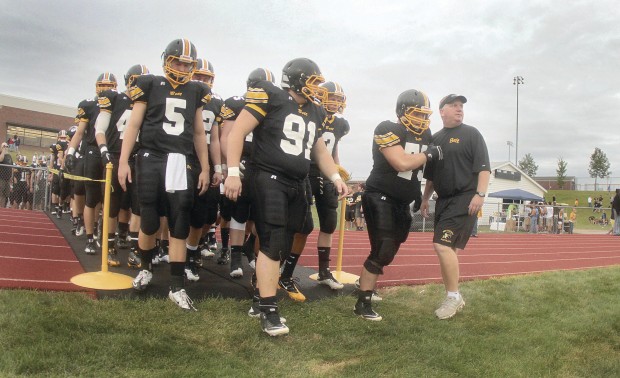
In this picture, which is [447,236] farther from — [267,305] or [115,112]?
[115,112]

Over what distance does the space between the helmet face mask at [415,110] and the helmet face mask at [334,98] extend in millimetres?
1089

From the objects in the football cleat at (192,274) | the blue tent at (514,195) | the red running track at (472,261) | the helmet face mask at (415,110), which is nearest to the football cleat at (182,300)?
the football cleat at (192,274)

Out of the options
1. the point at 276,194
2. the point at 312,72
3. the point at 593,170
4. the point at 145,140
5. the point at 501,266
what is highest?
the point at 593,170

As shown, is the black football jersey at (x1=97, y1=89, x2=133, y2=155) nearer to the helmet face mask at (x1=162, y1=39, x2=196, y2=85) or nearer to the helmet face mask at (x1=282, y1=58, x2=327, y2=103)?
the helmet face mask at (x1=162, y1=39, x2=196, y2=85)

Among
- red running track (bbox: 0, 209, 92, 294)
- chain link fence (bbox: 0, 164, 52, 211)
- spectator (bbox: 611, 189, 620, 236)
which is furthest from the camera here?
spectator (bbox: 611, 189, 620, 236)

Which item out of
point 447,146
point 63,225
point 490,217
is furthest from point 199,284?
point 490,217

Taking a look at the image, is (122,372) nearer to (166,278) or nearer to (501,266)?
(166,278)

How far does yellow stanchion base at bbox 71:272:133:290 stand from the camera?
4.38 meters

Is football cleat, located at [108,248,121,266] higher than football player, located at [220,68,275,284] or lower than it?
lower

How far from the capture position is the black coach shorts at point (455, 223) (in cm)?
466

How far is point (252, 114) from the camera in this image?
3770mm

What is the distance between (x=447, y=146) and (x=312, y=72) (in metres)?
1.76

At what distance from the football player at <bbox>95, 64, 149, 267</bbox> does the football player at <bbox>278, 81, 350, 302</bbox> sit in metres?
1.89

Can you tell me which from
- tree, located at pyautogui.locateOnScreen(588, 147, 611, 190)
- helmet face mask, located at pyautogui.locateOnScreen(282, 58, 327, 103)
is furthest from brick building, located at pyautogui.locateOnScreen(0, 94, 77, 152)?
tree, located at pyautogui.locateOnScreen(588, 147, 611, 190)
